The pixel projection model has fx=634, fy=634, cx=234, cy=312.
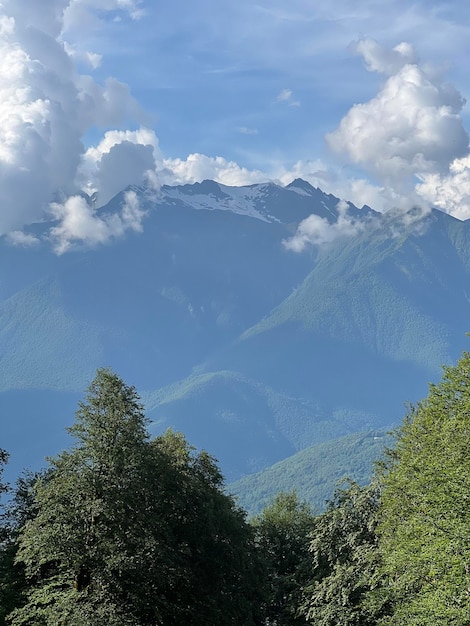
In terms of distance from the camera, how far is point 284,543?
5034 cm

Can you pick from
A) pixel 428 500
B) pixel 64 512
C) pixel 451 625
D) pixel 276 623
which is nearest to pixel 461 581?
pixel 451 625

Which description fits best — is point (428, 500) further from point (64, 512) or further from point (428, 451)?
point (64, 512)

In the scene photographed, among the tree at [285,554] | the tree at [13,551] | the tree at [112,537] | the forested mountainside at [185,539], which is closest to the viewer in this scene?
the forested mountainside at [185,539]

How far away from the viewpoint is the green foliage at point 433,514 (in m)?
23.7

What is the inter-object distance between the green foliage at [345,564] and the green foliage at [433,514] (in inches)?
137

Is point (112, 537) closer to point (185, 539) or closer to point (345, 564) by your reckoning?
point (185, 539)

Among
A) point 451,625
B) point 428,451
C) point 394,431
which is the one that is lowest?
point 451,625

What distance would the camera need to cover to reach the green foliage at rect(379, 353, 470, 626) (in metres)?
23.7

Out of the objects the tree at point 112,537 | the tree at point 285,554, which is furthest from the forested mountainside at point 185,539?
the tree at point 285,554

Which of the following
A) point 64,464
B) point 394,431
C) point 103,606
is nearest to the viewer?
point 103,606

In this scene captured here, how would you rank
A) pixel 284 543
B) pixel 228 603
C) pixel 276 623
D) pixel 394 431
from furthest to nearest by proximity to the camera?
1. pixel 284 543
2. pixel 276 623
3. pixel 394 431
4. pixel 228 603

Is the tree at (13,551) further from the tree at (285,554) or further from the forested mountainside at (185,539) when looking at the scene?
the tree at (285,554)

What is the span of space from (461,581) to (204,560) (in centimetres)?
1514

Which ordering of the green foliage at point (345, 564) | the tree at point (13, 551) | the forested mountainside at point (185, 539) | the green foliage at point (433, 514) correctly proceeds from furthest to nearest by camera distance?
the green foliage at point (345, 564) → the tree at point (13, 551) → the forested mountainside at point (185, 539) → the green foliage at point (433, 514)
